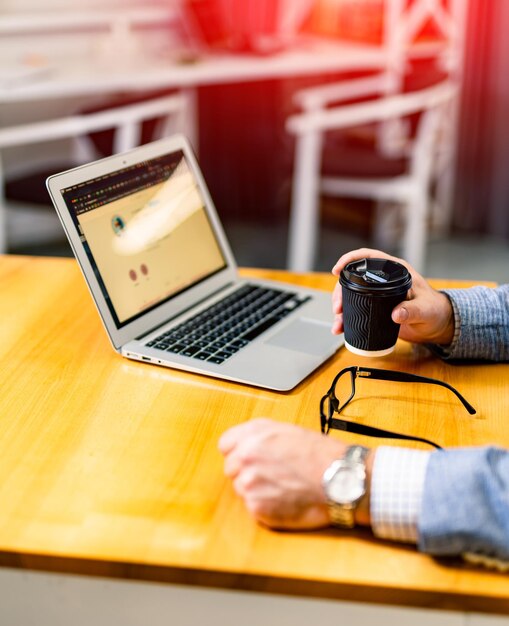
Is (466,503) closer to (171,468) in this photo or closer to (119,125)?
(171,468)

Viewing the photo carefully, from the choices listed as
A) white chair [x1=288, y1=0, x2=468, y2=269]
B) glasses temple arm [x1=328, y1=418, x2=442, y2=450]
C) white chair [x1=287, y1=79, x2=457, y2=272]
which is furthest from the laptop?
white chair [x1=288, y1=0, x2=468, y2=269]

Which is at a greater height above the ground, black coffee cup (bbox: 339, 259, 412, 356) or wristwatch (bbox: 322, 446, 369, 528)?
black coffee cup (bbox: 339, 259, 412, 356)

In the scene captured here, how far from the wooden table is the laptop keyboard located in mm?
53

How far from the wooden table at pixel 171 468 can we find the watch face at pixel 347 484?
4 centimetres

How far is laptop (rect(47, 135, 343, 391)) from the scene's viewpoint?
3.46 ft

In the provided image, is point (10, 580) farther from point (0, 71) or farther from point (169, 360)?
point (0, 71)

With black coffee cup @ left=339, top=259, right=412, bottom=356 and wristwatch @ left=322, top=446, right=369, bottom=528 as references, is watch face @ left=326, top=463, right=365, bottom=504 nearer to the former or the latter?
wristwatch @ left=322, top=446, right=369, bottom=528

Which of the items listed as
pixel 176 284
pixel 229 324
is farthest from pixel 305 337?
pixel 176 284

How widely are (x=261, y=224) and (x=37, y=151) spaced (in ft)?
3.69

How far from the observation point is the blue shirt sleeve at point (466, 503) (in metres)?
0.71

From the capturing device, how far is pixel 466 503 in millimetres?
733

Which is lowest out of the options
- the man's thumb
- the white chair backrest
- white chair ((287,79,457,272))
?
white chair ((287,79,457,272))

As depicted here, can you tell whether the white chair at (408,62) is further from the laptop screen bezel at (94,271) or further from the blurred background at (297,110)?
the laptop screen bezel at (94,271)

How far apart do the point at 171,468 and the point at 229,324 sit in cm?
35
